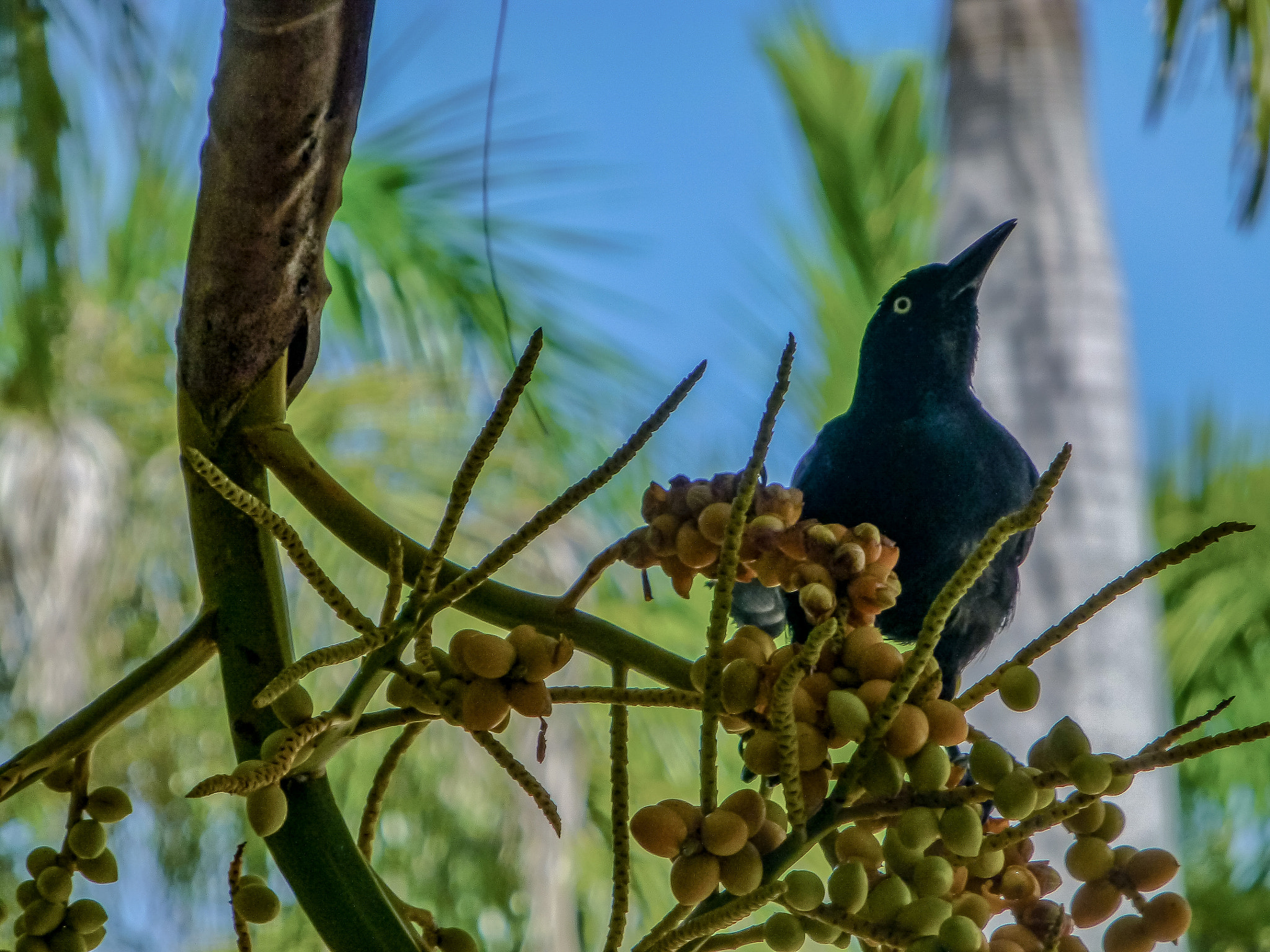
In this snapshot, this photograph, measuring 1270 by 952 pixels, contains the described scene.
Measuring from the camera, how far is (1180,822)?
101 inches

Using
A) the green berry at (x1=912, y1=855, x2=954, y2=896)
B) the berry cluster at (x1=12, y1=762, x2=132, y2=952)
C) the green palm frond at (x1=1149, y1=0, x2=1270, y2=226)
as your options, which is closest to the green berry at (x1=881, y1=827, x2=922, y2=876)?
the green berry at (x1=912, y1=855, x2=954, y2=896)

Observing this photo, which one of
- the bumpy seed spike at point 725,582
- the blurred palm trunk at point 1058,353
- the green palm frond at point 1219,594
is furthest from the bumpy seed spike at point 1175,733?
the green palm frond at point 1219,594

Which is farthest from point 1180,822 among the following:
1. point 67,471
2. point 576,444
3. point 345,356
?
point 67,471

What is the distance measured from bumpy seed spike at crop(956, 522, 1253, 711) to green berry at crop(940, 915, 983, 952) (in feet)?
0.20

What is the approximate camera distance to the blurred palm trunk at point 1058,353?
158cm

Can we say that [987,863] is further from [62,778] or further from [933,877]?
[62,778]

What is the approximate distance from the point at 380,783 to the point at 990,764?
0.65 ft

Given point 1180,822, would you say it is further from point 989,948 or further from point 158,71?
point 989,948

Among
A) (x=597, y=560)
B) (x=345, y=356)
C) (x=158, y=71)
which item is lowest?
(x=597, y=560)

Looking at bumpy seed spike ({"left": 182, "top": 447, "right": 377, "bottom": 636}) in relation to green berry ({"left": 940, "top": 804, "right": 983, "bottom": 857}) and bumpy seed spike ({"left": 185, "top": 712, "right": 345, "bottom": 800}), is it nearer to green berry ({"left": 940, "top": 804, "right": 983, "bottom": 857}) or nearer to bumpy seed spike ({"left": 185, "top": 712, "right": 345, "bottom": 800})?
bumpy seed spike ({"left": 185, "top": 712, "right": 345, "bottom": 800})

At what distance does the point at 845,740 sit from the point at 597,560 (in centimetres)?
9

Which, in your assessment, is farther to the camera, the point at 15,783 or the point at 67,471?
the point at 67,471

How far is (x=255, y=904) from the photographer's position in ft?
1.24

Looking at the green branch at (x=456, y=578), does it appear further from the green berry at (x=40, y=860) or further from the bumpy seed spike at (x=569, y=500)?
the green berry at (x=40, y=860)
